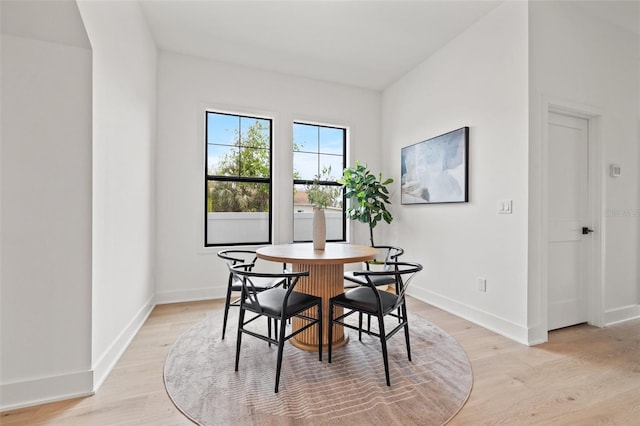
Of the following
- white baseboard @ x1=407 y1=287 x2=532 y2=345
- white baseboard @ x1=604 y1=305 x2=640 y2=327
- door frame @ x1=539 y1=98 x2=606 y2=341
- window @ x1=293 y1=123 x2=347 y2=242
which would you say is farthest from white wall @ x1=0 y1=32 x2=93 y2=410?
white baseboard @ x1=604 y1=305 x2=640 y2=327

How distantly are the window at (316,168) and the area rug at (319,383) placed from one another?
6.79 ft

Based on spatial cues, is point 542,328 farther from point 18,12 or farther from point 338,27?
point 18,12

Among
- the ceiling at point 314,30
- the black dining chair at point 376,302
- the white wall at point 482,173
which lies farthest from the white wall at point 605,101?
the black dining chair at point 376,302

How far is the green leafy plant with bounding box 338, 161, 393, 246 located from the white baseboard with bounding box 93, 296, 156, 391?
2696 millimetres

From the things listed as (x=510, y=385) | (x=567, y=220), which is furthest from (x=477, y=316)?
(x=567, y=220)

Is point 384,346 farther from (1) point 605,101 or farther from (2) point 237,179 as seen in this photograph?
(1) point 605,101

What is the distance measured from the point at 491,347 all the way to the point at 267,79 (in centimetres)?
388

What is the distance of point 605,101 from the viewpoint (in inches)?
113

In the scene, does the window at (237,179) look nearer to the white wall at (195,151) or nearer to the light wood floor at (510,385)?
the white wall at (195,151)

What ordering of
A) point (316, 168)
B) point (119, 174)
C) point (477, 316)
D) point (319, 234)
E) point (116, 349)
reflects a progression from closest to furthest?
1. point (116, 349)
2. point (119, 174)
3. point (319, 234)
4. point (477, 316)
5. point (316, 168)

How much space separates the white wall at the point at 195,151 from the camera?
3.52m

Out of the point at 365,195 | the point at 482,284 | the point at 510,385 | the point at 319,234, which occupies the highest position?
the point at 365,195

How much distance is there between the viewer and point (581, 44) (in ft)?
9.02

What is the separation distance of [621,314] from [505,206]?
1.81 metres
